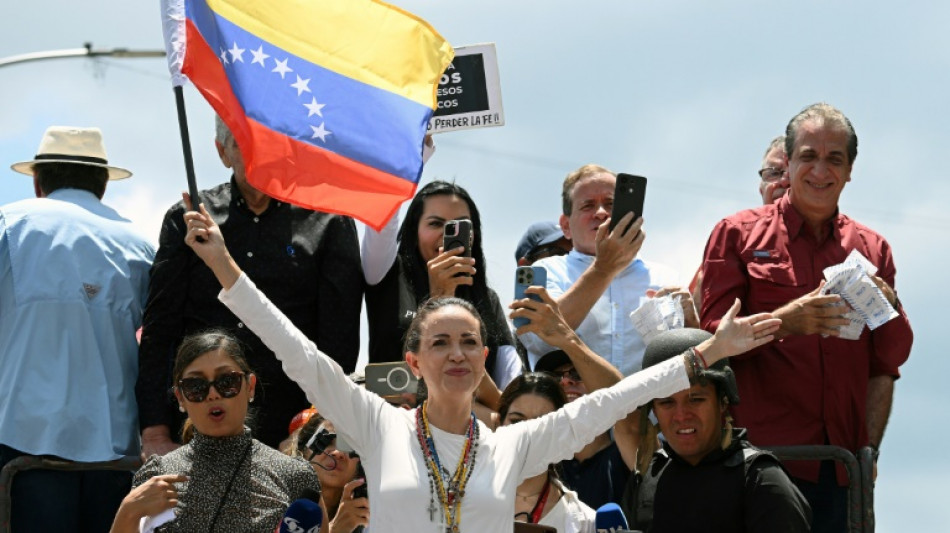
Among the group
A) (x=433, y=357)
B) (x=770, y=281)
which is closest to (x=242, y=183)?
(x=433, y=357)

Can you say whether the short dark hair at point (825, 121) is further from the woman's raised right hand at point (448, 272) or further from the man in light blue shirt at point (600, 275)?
the woman's raised right hand at point (448, 272)

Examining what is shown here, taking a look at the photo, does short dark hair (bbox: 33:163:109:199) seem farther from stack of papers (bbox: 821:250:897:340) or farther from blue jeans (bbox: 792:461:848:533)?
blue jeans (bbox: 792:461:848:533)

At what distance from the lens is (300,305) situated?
8.76 m

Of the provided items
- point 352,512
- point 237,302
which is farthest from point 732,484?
point 237,302

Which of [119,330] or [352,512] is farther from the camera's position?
[119,330]

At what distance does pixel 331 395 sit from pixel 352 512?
0.94m

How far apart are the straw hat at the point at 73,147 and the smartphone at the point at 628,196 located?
9.19 feet

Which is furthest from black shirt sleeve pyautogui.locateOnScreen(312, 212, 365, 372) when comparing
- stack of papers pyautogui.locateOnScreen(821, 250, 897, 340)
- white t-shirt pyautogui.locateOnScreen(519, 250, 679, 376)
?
stack of papers pyautogui.locateOnScreen(821, 250, 897, 340)

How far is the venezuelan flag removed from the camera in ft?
27.4

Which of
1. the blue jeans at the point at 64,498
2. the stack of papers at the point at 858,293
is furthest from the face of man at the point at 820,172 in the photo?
the blue jeans at the point at 64,498

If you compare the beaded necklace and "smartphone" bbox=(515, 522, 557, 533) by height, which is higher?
the beaded necklace

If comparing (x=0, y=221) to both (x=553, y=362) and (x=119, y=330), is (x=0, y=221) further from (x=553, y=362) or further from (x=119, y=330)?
(x=553, y=362)

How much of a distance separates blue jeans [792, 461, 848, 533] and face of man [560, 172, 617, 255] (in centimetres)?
202

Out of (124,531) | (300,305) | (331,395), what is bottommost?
(124,531)
